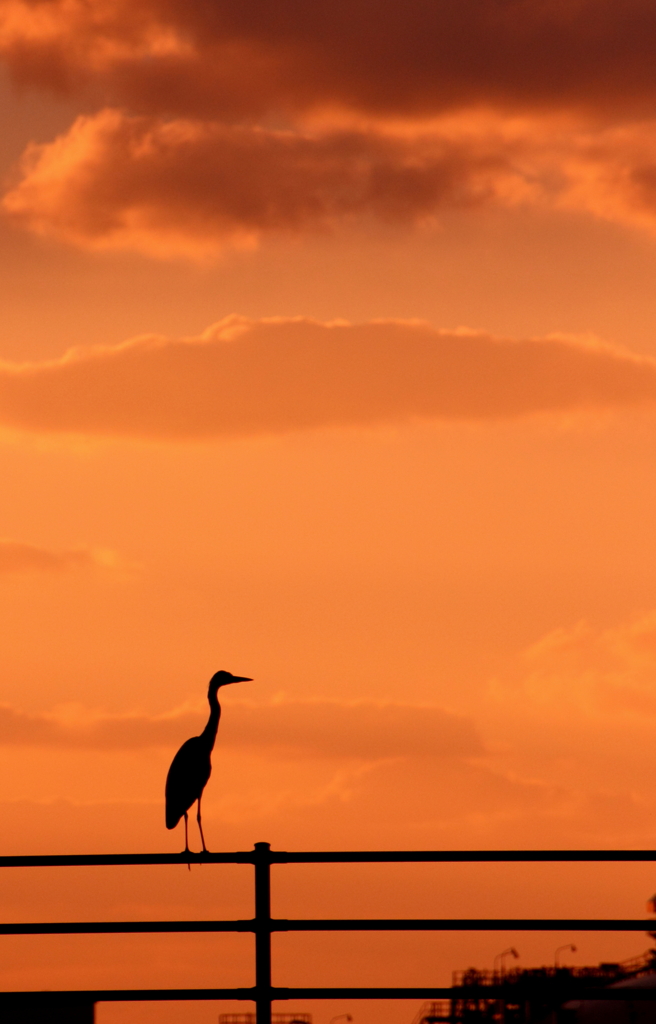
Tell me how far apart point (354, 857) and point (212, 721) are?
20.2 feet

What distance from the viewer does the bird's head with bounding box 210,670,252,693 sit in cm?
1695

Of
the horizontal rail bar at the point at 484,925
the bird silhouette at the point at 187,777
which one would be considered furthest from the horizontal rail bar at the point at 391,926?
the bird silhouette at the point at 187,777

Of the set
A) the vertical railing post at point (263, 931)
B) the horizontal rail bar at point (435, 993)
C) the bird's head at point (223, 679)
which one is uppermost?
the bird's head at point (223, 679)

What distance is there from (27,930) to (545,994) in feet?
9.77

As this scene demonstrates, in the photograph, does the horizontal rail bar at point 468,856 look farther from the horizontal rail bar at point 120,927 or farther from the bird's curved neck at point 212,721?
the bird's curved neck at point 212,721

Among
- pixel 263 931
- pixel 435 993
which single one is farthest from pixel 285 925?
pixel 435 993

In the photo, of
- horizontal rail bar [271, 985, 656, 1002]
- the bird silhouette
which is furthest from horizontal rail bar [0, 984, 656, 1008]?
the bird silhouette

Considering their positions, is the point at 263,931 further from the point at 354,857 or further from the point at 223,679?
the point at 223,679

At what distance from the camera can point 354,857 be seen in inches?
400

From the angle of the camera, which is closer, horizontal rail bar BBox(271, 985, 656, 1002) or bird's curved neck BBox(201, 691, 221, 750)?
horizontal rail bar BBox(271, 985, 656, 1002)

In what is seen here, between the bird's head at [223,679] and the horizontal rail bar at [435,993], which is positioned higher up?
the bird's head at [223,679]

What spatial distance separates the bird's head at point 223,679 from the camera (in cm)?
1695

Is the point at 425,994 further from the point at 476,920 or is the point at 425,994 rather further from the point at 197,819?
the point at 197,819

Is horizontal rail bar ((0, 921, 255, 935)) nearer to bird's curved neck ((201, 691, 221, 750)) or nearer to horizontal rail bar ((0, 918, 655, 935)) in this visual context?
horizontal rail bar ((0, 918, 655, 935))
